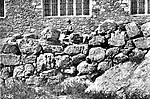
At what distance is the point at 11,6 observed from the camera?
2031cm

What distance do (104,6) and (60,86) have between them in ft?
23.4

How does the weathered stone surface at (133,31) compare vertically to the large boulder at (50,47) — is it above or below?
above

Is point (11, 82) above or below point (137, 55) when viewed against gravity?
below

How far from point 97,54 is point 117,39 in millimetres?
1037

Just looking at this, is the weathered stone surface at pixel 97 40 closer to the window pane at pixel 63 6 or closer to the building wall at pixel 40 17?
the building wall at pixel 40 17

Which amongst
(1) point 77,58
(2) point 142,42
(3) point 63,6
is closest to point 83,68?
(1) point 77,58

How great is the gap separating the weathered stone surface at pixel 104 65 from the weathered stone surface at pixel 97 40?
86 centimetres

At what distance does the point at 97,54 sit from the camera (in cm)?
1419

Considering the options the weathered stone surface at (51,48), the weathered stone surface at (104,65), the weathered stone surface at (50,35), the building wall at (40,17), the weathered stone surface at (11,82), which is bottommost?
the weathered stone surface at (11,82)

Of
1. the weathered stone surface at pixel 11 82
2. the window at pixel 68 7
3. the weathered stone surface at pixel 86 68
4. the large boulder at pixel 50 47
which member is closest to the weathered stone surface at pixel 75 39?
the large boulder at pixel 50 47

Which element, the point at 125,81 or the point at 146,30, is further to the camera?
the point at 146,30

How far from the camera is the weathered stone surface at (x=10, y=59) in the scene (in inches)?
589

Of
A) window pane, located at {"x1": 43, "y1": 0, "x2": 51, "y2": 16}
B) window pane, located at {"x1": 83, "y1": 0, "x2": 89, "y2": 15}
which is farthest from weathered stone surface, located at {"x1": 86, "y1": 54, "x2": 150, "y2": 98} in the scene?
window pane, located at {"x1": 43, "y1": 0, "x2": 51, "y2": 16}

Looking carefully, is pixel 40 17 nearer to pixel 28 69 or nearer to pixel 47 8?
pixel 47 8
